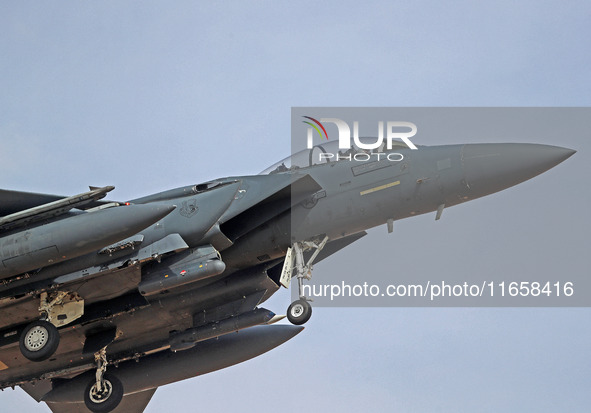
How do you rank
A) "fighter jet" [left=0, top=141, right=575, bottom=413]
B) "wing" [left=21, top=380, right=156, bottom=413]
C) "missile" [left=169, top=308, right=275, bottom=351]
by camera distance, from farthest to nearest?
"wing" [left=21, top=380, right=156, bottom=413]
"missile" [left=169, top=308, right=275, bottom=351]
"fighter jet" [left=0, top=141, right=575, bottom=413]

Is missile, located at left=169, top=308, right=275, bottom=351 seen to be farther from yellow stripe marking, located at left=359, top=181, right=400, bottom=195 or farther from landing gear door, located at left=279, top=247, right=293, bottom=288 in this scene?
yellow stripe marking, located at left=359, top=181, right=400, bottom=195

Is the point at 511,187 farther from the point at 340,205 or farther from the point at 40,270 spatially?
the point at 40,270

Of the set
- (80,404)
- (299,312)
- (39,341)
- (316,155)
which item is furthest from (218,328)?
(80,404)

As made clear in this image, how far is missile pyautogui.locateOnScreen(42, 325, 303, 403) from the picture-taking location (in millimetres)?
20875

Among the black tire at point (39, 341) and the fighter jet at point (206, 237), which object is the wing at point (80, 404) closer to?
the fighter jet at point (206, 237)

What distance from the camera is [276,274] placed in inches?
776

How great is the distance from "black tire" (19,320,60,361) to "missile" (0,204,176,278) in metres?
1.29

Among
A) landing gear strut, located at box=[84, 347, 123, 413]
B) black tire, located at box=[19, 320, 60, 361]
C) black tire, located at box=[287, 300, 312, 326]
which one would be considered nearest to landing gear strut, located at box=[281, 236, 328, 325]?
black tire, located at box=[287, 300, 312, 326]

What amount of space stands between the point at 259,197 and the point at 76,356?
15.9ft

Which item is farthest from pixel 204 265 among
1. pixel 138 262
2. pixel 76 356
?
pixel 76 356

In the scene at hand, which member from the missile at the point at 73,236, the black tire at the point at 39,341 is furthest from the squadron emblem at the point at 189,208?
the black tire at the point at 39,341

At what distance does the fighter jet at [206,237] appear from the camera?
17.8m

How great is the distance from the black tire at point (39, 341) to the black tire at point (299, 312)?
12.9ft

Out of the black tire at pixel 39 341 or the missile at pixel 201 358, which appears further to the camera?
the missile at pixel 201 358
